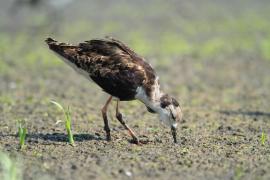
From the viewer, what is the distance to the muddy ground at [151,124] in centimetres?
798

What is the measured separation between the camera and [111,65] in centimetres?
932

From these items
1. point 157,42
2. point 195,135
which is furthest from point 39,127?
point 157,42

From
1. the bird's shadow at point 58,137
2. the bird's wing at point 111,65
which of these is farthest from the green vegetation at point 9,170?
the bird's wing at point 111,65

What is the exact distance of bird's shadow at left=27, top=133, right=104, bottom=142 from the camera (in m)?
9.38

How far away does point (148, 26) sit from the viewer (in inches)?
909

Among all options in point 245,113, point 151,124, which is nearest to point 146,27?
point 245,113

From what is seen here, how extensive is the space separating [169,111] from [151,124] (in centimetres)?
165

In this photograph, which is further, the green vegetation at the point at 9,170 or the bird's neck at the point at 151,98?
the bird's neck at the point at 151,98

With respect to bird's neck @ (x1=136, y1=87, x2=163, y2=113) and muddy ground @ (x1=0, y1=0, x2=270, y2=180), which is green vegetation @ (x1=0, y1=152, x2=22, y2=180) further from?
bird's neck @ (x1=136, y1=87, x2=163, y2=113)

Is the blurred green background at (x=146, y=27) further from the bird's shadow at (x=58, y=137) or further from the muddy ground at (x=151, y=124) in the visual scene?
the bird's shadow at (x=58, y=137)

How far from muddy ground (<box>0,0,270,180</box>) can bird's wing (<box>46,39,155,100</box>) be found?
2.51 ft

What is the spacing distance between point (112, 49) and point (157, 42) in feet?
35.7

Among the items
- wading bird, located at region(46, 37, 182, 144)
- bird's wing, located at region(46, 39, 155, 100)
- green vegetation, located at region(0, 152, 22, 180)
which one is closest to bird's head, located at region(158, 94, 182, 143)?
wading bird, located at region(46, 37, 182, 144)

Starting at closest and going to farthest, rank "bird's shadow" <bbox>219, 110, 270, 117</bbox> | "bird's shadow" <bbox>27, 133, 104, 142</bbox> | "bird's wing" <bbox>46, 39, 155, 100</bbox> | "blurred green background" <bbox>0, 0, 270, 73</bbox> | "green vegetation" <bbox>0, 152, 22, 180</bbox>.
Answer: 1. "green vegetation" <bbox>0, 152, 22, 180</bbox>
2. "bird's wing" <bbox>46, 39, 155, 100</bbox>
3. "bird's shadow" <bbox>27, 133, 104, 142</bbox>
4. "bird's shadow" <bbox>219, 110, 270, 117</bbox>
5. "blurred green background" <bbox>0, 0, 270, 73</bbox>
